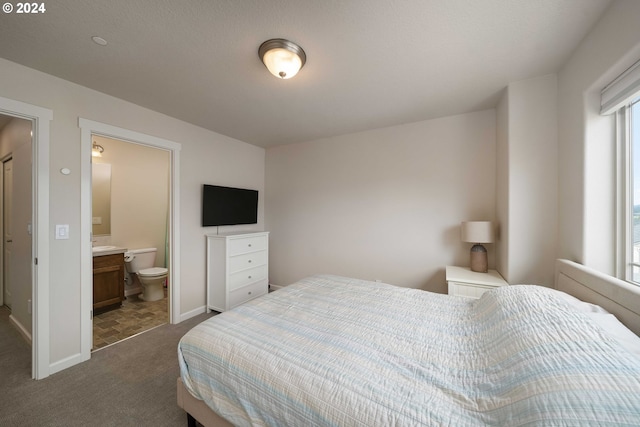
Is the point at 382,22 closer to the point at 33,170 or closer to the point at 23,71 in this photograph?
the point at 23,71

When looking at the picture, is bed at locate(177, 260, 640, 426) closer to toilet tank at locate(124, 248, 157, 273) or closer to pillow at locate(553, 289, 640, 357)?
pillow at locate(553, 289, 640, 357)

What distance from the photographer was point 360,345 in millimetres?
1188

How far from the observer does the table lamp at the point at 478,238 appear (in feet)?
7.47

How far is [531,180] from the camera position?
2.00m

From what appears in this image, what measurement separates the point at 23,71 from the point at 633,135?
428 cm

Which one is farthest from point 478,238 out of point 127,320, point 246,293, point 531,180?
point 127,320

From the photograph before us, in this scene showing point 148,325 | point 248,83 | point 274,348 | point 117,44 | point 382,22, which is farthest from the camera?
point 148,325

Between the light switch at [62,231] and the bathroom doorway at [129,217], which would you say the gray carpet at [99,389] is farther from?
the light switch at [62,231]

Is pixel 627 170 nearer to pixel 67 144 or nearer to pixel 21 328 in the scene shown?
pixel 67 144

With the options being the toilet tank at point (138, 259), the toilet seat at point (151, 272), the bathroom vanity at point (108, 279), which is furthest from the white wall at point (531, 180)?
the toilet tank at point (138, 259)

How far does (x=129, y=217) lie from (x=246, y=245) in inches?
90.7

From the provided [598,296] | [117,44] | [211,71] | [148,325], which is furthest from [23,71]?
[598,296]

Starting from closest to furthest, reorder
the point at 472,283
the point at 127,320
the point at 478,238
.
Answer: the point at 472,283
the point at 478,238
the point at 127,320

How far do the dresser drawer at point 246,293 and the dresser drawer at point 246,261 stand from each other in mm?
286
